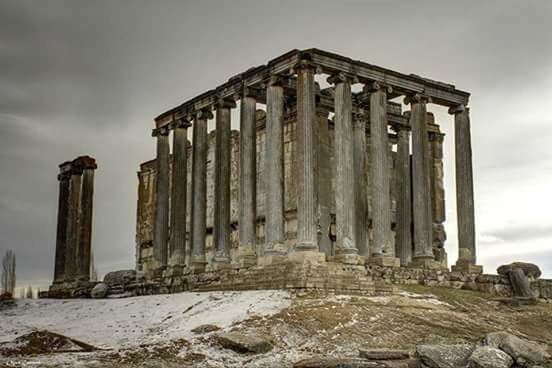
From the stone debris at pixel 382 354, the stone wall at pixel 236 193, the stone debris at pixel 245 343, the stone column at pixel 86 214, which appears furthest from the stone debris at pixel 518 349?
the stone column at pixel 86 214

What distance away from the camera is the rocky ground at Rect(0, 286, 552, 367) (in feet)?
56.8

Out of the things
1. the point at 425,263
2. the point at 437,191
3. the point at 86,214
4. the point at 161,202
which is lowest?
the point at 425,263

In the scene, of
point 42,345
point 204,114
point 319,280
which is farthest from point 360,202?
point 42,345

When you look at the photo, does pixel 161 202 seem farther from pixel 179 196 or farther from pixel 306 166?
pixel 306 166

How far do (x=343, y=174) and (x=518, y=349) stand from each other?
10452 millimetres

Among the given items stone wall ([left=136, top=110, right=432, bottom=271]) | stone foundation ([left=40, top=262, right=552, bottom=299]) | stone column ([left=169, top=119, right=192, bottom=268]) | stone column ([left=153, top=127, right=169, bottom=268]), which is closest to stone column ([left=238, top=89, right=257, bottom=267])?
stone foundation ([left=40, top=262, right=552, bottom=299])

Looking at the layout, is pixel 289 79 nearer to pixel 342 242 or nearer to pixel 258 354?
pixel 342 242

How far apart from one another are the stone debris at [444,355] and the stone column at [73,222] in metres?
25.7

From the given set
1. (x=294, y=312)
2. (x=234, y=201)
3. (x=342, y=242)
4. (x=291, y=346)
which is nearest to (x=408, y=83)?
(x=342, y=242)

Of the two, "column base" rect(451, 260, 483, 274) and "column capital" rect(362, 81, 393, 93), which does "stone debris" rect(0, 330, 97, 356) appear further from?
"column base" rect(451, 260, 483, 274)

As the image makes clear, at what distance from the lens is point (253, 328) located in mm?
19234

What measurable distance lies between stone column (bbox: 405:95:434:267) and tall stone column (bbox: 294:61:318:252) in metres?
6.11

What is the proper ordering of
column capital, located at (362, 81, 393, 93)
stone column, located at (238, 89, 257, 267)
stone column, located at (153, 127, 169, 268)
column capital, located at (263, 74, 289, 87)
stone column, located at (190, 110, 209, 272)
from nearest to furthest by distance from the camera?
1. column capital, located at (263, 74, 289, 87)
2. stone column, located at (238, 89, 257, 267)
3. column capital, located at (362, 81, 393, 93)
4. stone column, located at (190, 110, 209, 272)
5. stone column, located at (153, 127, 169, 268)

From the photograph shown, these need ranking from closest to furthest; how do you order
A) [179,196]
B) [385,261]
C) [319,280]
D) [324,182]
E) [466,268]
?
[319,280]
[385,261]
[466,268]
[324,182]
[179,196]
